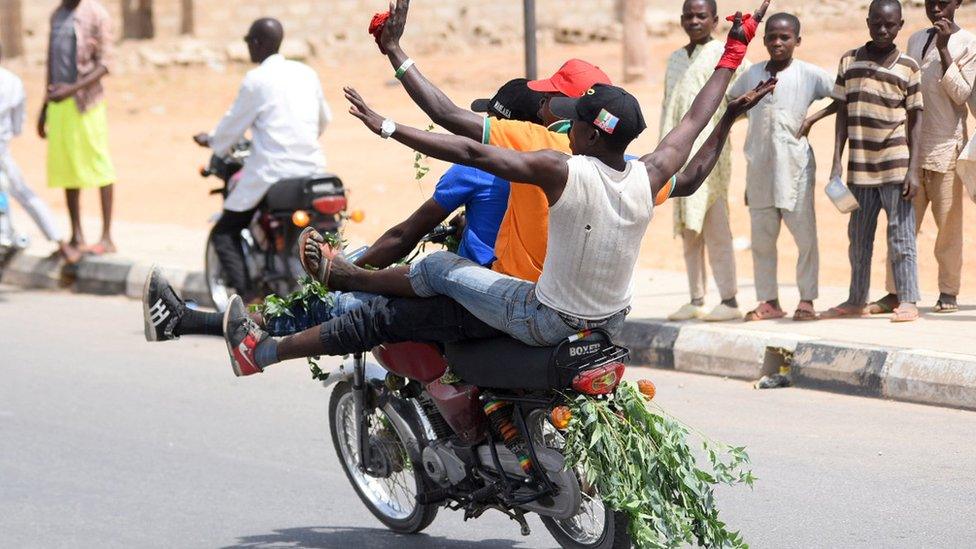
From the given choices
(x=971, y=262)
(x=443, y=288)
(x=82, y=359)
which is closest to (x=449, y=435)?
Answer: (x=443, y=288)

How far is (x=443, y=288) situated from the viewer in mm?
5090

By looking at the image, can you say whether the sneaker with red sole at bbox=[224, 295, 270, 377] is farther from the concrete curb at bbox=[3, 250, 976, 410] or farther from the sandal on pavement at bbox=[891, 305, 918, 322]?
the sandal on pavement at bbox=[891, 305, 918, 322]

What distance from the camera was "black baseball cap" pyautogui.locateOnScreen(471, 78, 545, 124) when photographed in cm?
528

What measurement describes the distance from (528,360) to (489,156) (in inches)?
28.7

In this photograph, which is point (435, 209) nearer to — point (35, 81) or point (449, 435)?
point (449, 435)

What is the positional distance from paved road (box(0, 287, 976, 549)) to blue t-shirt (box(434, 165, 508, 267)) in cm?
119

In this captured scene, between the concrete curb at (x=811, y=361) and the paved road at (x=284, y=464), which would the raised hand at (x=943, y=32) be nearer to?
the concrete curb at (x=811, y=361)

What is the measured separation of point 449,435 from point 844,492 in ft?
5.69

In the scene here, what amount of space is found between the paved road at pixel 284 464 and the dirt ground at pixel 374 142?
4.87ft

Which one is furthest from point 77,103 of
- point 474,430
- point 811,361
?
point 474,430

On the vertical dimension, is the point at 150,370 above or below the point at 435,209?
below

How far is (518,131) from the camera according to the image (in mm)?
5000

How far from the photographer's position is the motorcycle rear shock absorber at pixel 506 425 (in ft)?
16.9

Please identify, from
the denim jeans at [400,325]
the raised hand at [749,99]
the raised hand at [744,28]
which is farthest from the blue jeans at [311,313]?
the raised hand at [744,28]
